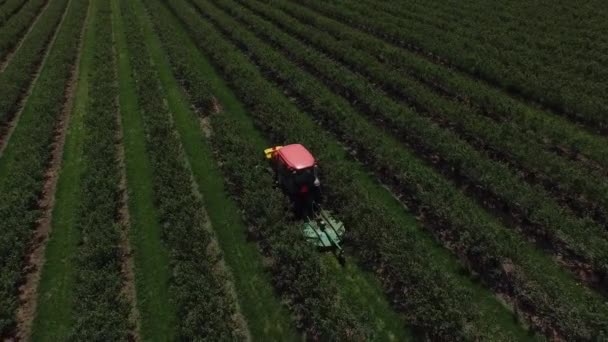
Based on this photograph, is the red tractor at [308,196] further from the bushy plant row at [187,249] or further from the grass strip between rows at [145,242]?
the grass strip between rows at [145,242]

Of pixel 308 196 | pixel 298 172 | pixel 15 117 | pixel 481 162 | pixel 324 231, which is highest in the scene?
pixel 298 172

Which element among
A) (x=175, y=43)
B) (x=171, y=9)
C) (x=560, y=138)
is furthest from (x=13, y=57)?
(x=560, y=138)

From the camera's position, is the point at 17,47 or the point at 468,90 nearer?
the point at 468,90

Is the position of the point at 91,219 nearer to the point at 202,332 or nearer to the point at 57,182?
the point at 57,182

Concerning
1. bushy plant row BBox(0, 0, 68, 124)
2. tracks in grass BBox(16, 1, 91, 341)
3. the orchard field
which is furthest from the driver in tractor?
bushy plant row BBox(0, 0, 68, 124)

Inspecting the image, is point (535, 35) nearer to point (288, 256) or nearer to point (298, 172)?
point (298, 172)

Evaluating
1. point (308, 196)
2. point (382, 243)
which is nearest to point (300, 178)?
point (308, 196)

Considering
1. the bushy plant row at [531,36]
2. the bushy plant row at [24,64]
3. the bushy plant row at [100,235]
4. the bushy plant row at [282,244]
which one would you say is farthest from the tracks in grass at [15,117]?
the bushy plant row at [531,36]
